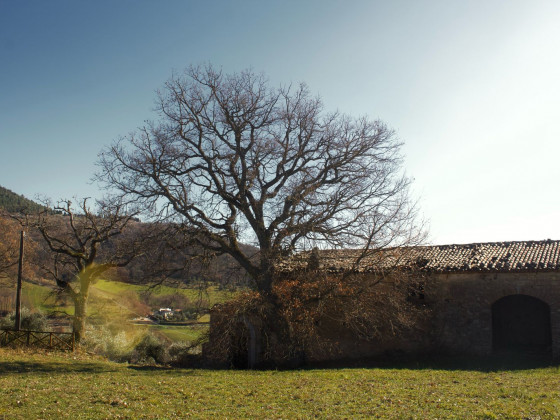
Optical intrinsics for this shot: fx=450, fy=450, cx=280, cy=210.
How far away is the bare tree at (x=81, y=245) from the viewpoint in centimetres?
2289

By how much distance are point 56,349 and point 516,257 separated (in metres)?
20.2

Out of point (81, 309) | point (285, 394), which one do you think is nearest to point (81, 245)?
point (81, 309)

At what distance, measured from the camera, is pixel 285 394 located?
9.95m

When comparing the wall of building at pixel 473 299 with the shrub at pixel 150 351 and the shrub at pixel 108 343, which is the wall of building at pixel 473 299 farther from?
the shrub at pixel 108 343

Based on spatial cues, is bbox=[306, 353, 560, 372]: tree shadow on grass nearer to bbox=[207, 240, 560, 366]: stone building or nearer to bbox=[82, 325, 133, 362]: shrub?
bbox=[207, 240, 560, 366]: stone building

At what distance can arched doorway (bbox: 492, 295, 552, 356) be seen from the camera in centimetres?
1942

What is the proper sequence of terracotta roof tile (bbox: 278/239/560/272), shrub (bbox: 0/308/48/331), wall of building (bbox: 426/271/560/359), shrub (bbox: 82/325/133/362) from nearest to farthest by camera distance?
terracotta roof tile (bbox: 278/239/560/272)
wall of building (bbox: 426/271/560/359)
shrub (bbox: 82/325/133/362)
shrub (bbox: 0/308/48/331)

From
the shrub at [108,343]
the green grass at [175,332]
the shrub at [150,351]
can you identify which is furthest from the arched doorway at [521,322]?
the shrub at [108,343]

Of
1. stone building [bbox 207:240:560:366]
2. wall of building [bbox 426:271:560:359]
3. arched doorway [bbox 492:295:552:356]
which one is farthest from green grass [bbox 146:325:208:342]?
arched doorway [bbox 492:295:552:356]

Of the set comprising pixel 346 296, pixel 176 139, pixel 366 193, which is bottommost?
pixel 346 296

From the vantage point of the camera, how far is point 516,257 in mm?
18516

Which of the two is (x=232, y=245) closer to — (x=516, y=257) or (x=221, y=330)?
(x=221, y=330)

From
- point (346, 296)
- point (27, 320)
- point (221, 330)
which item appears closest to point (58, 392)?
point (221, 330)

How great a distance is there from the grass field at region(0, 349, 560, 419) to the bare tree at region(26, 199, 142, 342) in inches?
379
